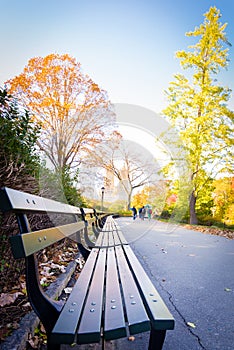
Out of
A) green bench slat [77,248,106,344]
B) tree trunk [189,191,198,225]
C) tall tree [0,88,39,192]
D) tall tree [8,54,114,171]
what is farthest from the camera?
tree trunk [189,191,198,225]

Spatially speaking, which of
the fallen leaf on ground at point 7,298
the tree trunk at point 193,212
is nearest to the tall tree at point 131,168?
the tree trunk at point 193,212

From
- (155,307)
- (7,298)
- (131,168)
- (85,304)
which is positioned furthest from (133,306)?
(131,168)

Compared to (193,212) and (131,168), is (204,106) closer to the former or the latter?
(193,212)

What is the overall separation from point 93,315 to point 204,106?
47.0ft

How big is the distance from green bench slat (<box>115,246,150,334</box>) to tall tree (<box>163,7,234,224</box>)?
1270cm

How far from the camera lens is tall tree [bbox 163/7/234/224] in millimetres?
13117

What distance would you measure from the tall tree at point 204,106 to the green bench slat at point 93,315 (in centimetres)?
1287

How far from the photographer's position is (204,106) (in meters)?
13.5

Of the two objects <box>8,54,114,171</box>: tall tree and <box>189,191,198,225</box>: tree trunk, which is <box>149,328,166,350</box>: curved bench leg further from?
<box>189,191,198,225</box>: tree trunk

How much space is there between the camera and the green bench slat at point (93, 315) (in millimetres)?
842

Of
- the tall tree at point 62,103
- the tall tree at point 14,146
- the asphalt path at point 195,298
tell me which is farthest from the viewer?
the tall tree at point 62,103

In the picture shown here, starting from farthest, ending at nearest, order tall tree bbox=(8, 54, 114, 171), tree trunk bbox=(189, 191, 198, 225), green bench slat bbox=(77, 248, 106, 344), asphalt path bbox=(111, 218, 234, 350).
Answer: tree trunk bbox=(189, 191, 198, 225) < tall tree bbox=(8, 54, 114, 171) < asphalt path bbox=(111, 218, 234, 350) < green bench slat bbox=(77, 248, 106, 344)

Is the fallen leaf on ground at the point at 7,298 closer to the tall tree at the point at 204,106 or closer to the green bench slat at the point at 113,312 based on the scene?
the green bench slat at the point at 113,312

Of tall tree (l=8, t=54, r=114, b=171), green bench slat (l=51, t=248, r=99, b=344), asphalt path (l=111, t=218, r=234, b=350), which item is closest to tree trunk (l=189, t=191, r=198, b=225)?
tall tree (l=8, t=54, r=114, b=171)
